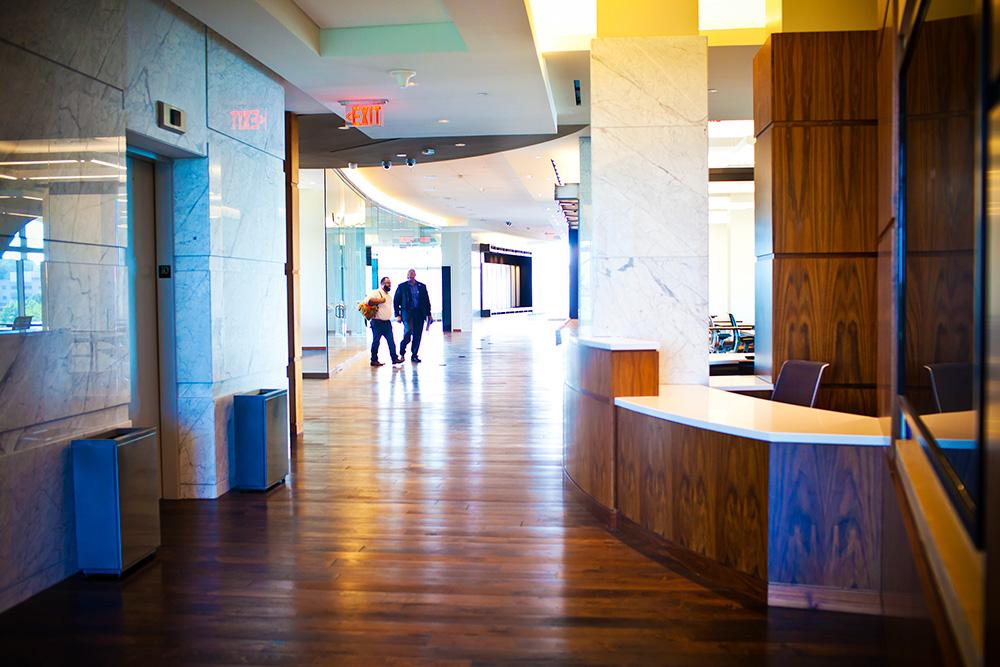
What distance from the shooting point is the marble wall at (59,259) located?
388cm

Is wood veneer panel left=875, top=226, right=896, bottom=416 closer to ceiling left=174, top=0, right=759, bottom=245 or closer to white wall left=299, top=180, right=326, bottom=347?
ceiling left=174, top=0, right=759, bottom=245

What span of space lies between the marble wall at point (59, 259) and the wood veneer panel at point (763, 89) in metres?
4.34

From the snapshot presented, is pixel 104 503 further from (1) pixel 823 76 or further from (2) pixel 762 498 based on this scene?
(1) pixel 823 76

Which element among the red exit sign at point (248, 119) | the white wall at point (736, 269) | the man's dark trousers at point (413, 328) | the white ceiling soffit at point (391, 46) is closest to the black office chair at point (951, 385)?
the white ceiling soffit at point (391, 46)

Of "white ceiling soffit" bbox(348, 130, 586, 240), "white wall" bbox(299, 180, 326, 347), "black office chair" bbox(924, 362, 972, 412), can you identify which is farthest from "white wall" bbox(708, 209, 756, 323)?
"black office chair" bbox(924, 362, 972, 412)

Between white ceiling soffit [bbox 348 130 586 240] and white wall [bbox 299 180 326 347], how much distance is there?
1293mm

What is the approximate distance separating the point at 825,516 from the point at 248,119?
519cm

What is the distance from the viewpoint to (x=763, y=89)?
617 cm

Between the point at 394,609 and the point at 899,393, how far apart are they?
2408 millimetres

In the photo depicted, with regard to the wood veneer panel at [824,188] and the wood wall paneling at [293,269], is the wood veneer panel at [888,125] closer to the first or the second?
the wood veneer panel at [824,188]

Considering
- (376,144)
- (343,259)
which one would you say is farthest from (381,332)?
(376,144)

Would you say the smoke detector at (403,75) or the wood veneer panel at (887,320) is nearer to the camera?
the wood veneer panel at (887,320)

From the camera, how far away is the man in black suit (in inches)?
664

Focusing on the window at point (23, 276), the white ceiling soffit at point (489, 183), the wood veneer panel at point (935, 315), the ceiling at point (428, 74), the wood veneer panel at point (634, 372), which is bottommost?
the wood veneer panel at point (634, 372)
